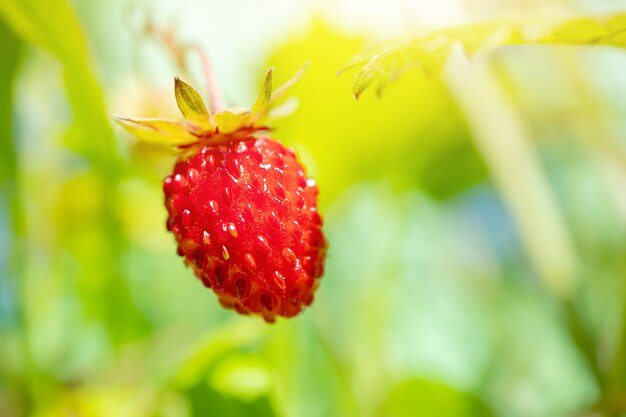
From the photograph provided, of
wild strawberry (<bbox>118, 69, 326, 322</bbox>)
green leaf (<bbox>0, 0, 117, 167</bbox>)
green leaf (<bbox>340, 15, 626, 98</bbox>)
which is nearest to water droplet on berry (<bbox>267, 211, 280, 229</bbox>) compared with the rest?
wild strawberry (<bbox>118, 69, 326, 322</bbox>)

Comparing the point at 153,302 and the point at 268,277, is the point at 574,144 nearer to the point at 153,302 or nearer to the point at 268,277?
the point at 153,302

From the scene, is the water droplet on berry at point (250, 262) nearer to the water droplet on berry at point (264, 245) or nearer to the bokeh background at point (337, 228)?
the water droplet on berry at point (264, 245)

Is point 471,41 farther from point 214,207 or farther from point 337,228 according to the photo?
point 337,228

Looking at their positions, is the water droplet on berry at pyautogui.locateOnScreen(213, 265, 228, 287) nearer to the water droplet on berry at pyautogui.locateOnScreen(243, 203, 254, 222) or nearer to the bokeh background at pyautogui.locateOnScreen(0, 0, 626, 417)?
the water droplet on berry at pyautogui.locateOnScreen(243, 203, 254, 222)

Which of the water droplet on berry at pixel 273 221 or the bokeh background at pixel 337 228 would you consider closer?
the water droplet on berry at pixel 273 221

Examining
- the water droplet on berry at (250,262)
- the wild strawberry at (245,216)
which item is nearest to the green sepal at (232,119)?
the wild strawberry at (245,216)

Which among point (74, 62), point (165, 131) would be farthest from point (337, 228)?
point (165, 131)

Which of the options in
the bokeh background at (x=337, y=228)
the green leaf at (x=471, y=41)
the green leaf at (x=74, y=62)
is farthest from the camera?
the bokeh background at (x=337, y=228)
